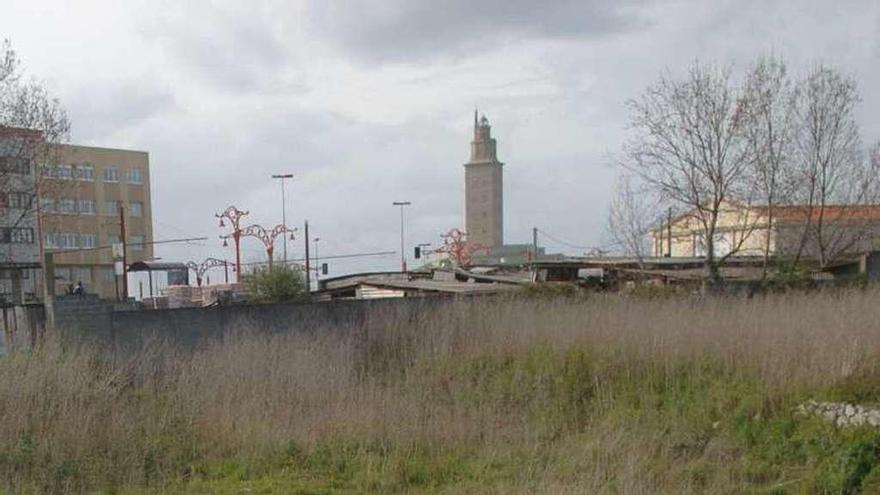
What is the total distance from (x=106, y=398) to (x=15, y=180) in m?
13.4

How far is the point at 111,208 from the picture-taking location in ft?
183

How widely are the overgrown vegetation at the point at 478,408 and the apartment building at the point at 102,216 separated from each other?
140 feet

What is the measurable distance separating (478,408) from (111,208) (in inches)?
2104

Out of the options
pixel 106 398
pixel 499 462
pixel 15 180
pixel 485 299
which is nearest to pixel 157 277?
pixel 15 180

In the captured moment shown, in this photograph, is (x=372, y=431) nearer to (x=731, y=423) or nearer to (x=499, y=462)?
(x=499, y=462)

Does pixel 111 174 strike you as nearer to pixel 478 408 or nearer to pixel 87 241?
pixel 87 241

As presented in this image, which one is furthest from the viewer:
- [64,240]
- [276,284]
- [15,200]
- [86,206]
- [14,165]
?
[86,206]

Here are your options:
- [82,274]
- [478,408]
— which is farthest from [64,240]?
[478,408]

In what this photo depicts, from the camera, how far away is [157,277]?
138 ft

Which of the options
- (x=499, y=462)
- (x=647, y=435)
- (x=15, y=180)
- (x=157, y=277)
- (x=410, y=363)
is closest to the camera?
(x=499, y=462)

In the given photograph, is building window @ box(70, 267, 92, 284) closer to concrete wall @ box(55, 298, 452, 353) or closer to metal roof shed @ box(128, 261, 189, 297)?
metal roof shed @ box(128, 261, 189, 297)

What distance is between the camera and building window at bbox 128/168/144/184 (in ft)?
188

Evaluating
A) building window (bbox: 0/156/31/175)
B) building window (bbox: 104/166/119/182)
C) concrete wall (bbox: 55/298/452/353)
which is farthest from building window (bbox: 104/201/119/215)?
concrete wall (bbox: 55/298/452/353)

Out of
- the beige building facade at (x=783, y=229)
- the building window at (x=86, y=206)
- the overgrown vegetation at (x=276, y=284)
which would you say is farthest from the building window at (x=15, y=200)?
the building window at (x=86, y=206)
